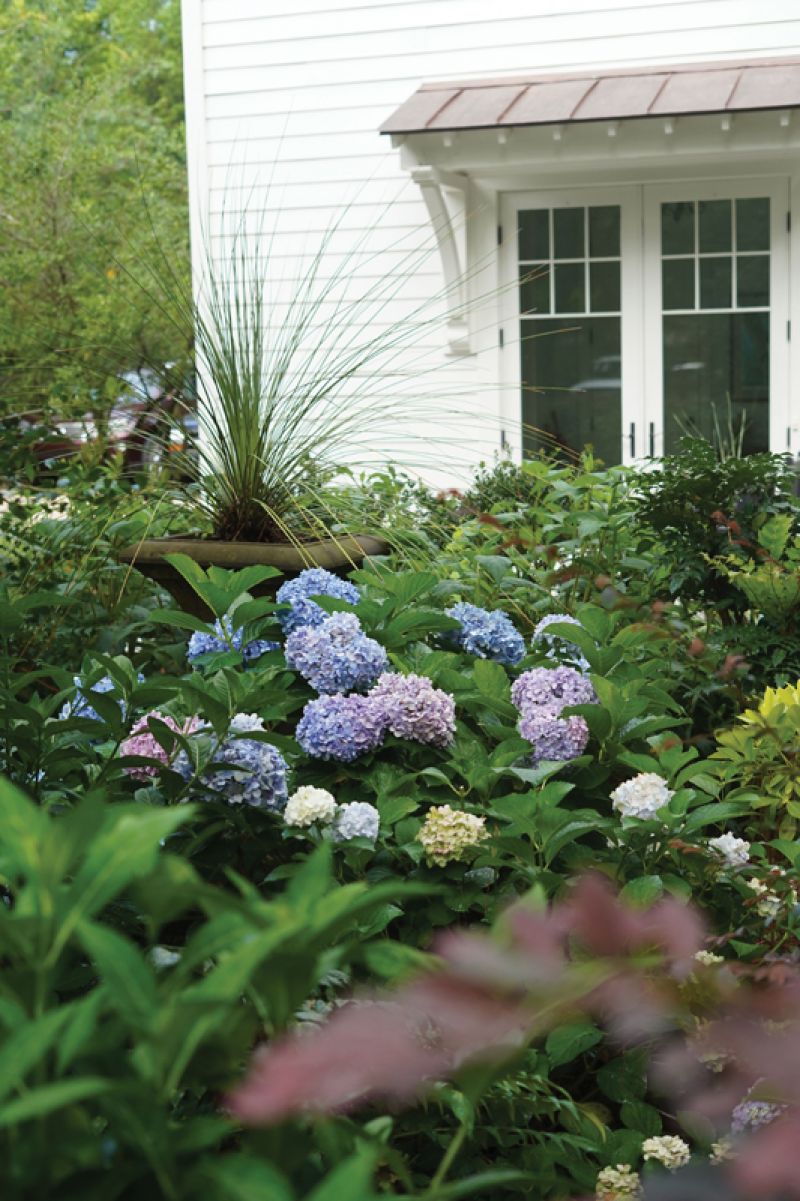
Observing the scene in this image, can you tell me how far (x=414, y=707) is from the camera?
78.5 inches

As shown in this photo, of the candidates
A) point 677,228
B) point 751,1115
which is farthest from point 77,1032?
point 677,228

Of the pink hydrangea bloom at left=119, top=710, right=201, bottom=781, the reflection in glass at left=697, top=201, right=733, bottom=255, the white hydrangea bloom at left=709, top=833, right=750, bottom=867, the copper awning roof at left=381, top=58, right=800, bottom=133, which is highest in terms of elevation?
the copper awning roof at left=381, top=58, right=800, bottom=133

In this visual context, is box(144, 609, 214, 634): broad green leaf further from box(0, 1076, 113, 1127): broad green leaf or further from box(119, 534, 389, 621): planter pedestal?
box(0, 1076, 113, 1127): broad green leaf

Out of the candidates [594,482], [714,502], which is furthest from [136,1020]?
[594,482]

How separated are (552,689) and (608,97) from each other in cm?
546

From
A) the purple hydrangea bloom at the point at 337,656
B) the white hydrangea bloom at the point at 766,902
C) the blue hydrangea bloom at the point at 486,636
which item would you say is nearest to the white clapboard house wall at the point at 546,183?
the blue hydrangea bloom at the point at 486,636

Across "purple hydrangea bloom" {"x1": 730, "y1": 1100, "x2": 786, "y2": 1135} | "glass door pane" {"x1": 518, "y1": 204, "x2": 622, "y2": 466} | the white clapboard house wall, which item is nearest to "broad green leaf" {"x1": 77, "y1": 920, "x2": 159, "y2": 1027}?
"purple hydrangea bloom" {"x1": 730, "y1": 1100, "x2": 786, "y2": 1135}

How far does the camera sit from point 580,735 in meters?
2.02

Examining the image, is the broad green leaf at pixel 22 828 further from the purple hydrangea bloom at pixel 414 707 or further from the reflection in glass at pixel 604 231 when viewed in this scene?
the reflection in glass at pixel 604 231

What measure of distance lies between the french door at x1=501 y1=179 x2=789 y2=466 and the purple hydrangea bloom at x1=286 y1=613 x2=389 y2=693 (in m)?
5.18

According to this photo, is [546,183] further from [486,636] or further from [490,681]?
[490,681]

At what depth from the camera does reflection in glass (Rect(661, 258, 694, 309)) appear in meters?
7.26

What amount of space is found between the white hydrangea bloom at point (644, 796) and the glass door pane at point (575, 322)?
5475 millimetres

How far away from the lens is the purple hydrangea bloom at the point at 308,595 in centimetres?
231
